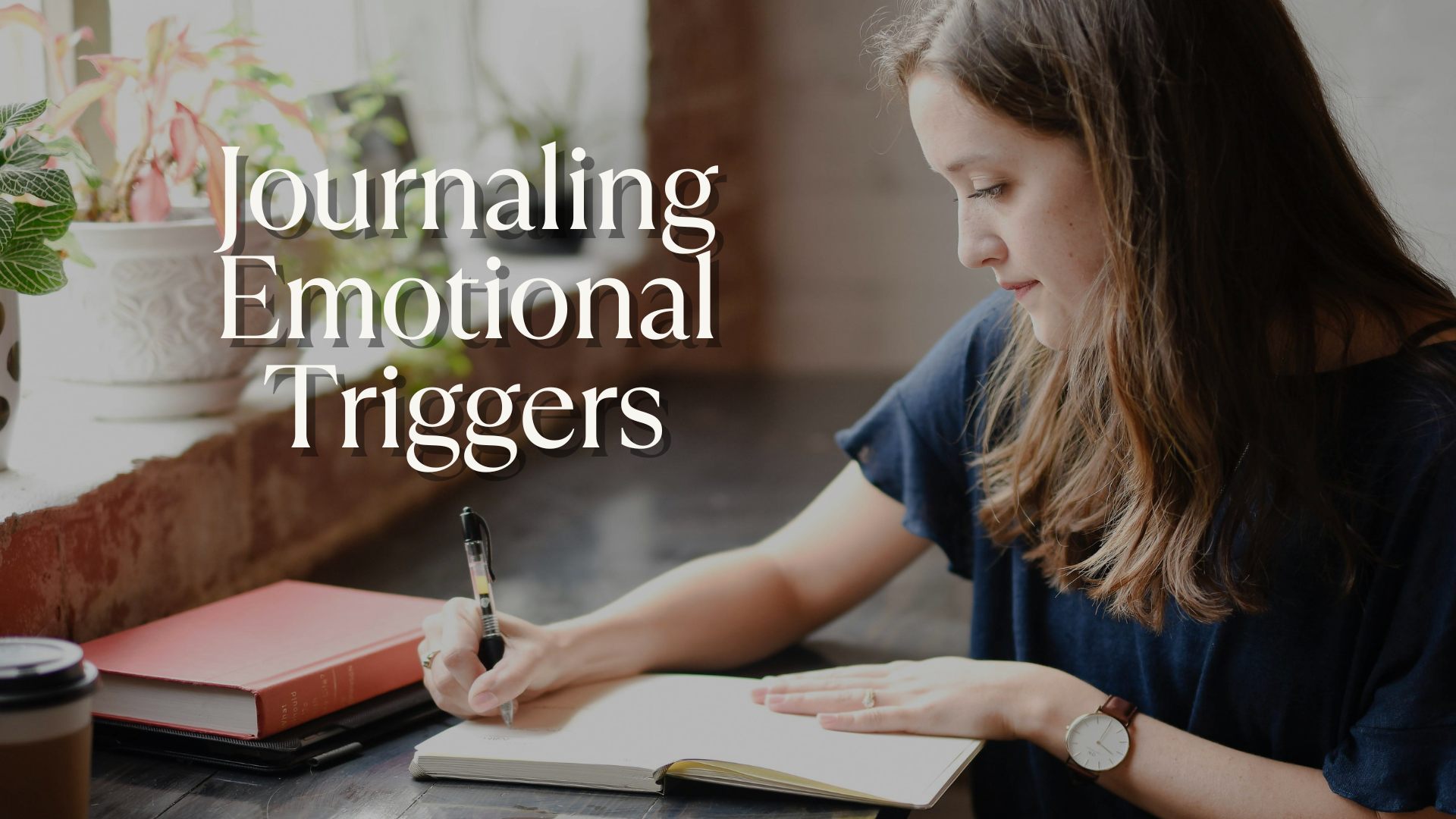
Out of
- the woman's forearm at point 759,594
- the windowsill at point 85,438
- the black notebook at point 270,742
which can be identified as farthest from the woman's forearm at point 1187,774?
the windowsill at point 85,438

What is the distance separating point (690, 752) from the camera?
815 millimetres

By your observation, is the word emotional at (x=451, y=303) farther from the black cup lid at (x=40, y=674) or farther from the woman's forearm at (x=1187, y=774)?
the woman's forearm at (x=1187, y=774)

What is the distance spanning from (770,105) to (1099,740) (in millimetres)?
3119

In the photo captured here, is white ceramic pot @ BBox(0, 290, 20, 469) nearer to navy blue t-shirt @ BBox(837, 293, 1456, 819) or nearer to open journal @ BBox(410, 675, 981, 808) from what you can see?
open journal @ BBox(410, 675, 981, 808)

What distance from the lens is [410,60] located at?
2.53 meters

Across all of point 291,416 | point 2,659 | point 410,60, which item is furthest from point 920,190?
point 2,659

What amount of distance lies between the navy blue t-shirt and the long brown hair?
0.03m

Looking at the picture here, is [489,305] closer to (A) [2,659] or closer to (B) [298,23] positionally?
(B) [298,23]

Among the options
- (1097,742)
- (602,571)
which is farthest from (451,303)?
(1097,742)

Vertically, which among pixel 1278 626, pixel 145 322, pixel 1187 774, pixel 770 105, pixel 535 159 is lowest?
pixel 1187 774

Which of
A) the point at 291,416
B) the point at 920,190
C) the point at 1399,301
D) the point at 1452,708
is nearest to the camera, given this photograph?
the point at 1452,708

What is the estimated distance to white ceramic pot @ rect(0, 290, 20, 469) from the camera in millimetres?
916

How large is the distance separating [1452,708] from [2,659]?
0.89 m

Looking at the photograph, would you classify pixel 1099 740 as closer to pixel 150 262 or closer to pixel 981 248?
pixel 981 248
